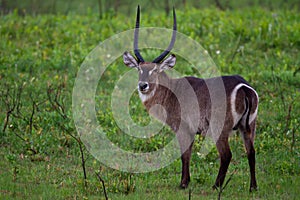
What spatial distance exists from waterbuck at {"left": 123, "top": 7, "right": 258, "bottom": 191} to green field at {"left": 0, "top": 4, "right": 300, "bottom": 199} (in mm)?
402

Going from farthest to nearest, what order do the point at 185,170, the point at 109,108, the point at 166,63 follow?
1. the point at 109,108
2. the point at 166,63
3. the point at 185,170

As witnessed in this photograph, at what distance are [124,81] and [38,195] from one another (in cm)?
415

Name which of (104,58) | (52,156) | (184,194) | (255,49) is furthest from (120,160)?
(255,49)

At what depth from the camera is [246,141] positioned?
626cm

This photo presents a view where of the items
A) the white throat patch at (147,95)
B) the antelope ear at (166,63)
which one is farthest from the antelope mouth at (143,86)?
the antelope ear at (166,63)

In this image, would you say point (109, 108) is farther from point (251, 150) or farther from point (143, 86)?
point (251, 150)

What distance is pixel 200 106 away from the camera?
6.58 meters

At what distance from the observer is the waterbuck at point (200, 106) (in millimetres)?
6148

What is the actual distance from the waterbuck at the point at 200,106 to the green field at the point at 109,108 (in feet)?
1.32

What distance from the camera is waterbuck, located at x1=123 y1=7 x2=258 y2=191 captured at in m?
6.15

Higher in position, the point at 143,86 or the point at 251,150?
the point at 143,86

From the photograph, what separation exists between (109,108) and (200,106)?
8.31ft

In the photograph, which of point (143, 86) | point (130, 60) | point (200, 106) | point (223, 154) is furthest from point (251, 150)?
point (130, 60)

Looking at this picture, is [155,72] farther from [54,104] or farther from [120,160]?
[54,104]
